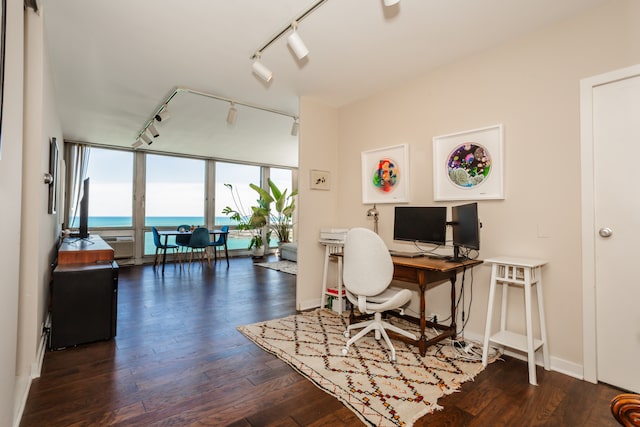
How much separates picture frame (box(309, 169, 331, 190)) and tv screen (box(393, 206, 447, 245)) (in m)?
1.09

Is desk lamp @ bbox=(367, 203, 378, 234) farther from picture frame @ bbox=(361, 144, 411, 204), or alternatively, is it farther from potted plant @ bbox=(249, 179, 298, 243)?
potted plant @ bbox=(249, 179, 298, 243)

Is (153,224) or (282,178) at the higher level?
(282,178)

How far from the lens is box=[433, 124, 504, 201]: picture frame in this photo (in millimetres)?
2576

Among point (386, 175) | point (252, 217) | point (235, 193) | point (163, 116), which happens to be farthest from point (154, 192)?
point (386, 175)

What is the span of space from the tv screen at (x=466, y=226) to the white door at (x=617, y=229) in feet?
2.34

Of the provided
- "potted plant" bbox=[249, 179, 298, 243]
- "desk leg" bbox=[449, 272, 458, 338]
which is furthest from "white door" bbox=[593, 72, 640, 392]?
"potted plant" bbox=[249, 179, 298, 243]

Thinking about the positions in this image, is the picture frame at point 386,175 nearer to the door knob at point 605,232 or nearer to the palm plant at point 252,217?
the door knob at point 605,232

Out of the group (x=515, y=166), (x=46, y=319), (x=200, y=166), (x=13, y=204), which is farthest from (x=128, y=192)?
(x=515, y=166)

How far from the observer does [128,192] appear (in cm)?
684

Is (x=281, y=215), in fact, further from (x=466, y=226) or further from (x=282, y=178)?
(x=466, y=226)

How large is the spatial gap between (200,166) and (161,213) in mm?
1453

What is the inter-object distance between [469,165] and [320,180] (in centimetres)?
173

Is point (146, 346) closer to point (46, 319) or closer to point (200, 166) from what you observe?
point (46, 319)

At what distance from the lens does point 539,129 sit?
2.35 meters
